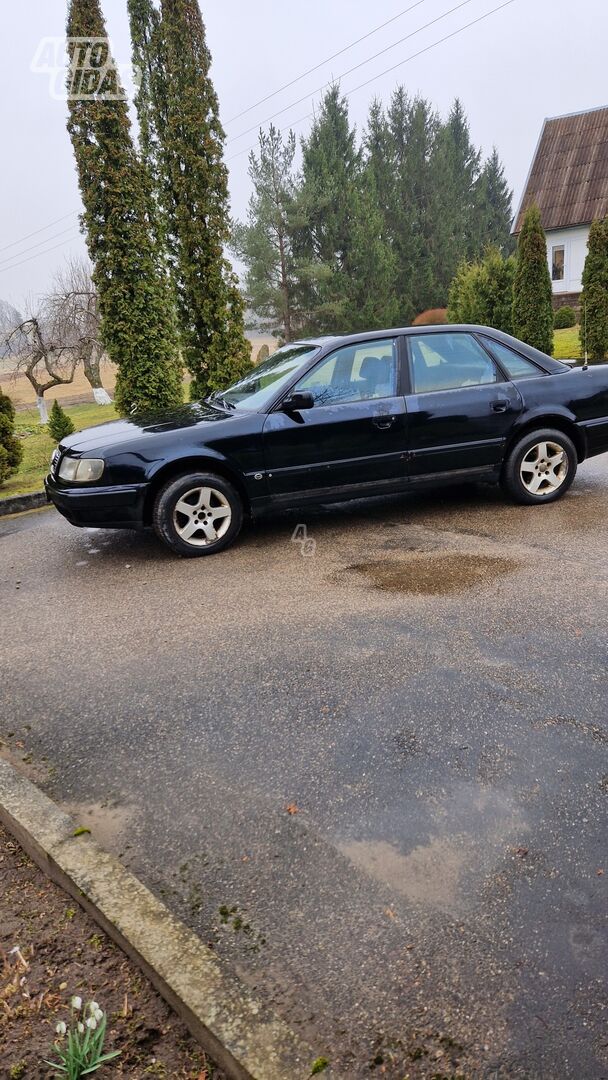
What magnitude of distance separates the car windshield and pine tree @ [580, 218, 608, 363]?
37.6 ft

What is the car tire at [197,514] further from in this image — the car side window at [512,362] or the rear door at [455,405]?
the car side window at [512,362]

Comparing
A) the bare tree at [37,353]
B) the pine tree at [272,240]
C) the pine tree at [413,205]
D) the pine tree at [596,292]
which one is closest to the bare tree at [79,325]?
the bare tree at [37,353]

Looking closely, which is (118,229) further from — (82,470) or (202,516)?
(202,516)

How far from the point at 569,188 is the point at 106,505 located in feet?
106

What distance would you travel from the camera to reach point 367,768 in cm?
292

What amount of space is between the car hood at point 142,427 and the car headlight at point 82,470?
8cm

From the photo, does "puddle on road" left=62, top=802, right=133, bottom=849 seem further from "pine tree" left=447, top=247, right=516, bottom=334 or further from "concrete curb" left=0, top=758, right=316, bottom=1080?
"pine tree" left=447, top=247, right=516, bottom=334

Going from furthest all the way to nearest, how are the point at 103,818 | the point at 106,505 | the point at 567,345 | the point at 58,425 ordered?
the point at 567,345
the point at 58,425
the point at 106,505
the point at 103,818

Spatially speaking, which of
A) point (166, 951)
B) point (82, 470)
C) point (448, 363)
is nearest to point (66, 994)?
point (166, 951)

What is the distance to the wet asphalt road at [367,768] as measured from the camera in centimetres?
195

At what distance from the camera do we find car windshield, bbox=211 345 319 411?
232 inches

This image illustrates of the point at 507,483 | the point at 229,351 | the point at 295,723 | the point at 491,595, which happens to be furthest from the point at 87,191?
the point at 295,723

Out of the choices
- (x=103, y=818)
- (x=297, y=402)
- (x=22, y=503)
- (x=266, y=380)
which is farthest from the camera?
(x=22, y=503)

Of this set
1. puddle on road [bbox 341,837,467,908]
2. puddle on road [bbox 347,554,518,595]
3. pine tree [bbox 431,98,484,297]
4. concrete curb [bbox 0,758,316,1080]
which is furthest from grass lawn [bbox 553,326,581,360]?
pine tree [bbox 431,98,484,297]
